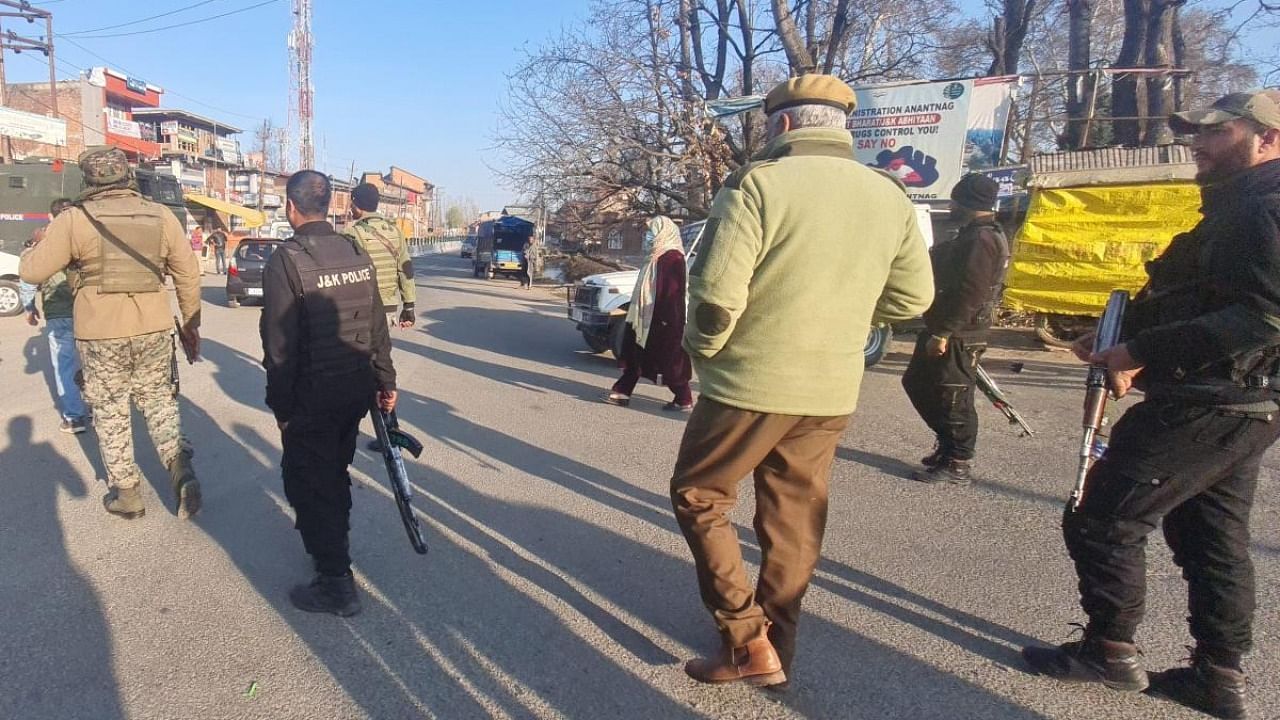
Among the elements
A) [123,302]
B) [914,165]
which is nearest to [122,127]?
Result: [914,165]

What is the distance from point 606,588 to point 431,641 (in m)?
0.79

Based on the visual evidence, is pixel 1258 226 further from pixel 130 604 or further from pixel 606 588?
pixel 130 604

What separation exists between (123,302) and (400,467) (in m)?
1.74

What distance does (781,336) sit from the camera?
228 cm

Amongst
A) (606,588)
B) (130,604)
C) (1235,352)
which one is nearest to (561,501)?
(606,588)

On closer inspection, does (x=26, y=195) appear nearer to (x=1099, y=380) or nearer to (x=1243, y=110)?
(x=1099, y=380)

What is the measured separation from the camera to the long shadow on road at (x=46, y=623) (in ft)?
8.03

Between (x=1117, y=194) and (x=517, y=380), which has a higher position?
(x=1117, y=194)

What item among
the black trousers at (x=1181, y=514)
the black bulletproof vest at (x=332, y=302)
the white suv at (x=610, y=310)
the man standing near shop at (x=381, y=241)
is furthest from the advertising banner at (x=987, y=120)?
the black bulletproof vest at (x=332, y=302)

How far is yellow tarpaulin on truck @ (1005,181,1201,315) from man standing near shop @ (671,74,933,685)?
29.1 feet

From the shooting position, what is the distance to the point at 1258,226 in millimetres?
2102

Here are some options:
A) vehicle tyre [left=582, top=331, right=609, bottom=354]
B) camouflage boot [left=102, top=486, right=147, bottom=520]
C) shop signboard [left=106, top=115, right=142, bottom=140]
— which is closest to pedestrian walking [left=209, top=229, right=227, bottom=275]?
vehicle tyre [left=582, top=331, right=609, bottom=354]

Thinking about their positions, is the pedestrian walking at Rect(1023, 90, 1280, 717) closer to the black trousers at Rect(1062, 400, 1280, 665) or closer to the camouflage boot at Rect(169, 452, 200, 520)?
the black trousers at Rect(1062, 400, 1280, 665)

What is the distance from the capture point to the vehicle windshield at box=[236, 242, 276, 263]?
583 inches
